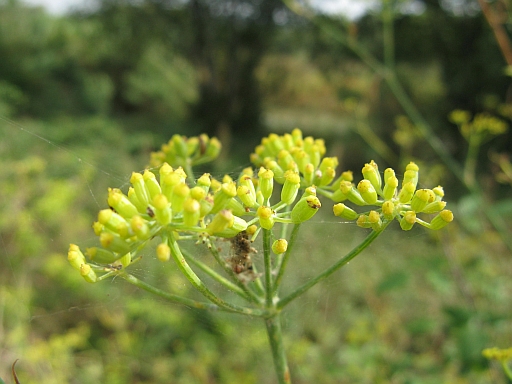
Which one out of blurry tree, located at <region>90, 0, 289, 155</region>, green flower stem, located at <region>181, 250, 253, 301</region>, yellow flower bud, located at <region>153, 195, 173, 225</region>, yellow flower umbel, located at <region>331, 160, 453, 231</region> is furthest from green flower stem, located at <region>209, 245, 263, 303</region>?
blurry tree, located at <region>90, 0, 289, 155</region>

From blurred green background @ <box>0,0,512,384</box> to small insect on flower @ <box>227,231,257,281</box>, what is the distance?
0.24m

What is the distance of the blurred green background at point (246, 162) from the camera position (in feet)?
10.5

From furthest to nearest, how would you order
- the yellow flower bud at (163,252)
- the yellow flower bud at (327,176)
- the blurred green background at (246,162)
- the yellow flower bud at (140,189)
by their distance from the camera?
the blurred green background at (246,162)
the yellow flower bud at (327,176)
the yellow flower bud at (140,189)
the yellow flower bud at (163,252)

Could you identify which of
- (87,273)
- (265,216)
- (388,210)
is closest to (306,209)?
(265,216)

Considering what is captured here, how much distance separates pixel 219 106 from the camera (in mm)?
20312

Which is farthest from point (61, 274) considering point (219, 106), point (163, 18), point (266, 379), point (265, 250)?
point (163, 18)

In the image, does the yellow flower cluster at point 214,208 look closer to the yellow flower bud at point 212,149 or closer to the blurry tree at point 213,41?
the yellow flower bud at point 212,149

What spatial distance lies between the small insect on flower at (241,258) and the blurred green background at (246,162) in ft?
0.77

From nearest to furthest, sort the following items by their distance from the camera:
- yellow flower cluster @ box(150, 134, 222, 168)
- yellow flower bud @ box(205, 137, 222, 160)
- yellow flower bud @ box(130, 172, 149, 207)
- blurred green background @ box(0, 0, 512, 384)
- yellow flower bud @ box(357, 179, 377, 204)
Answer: yellow flower bud @ box(130, 172, 149, 207)
yellow flower bud @ box(357, 179, 377, 204)
yellow flower cluster @ box(150, 134, 222, 168)
yellow flower bud @ box(205, 137, 222, 160)
blurred green background @ box(0, 0, 512, 384)

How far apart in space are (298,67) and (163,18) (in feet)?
21.7

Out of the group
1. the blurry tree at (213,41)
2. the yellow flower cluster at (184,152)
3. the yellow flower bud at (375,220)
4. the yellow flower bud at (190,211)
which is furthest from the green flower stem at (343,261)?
the blurry tree at (213,41)

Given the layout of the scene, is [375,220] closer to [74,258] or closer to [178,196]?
[178,196]

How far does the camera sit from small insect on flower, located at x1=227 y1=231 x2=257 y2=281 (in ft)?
4.00

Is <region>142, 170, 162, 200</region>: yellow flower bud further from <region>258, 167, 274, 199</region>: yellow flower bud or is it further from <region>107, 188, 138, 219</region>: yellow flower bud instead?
<region>258, 167, 274, 199</region>: yellow flower bud
